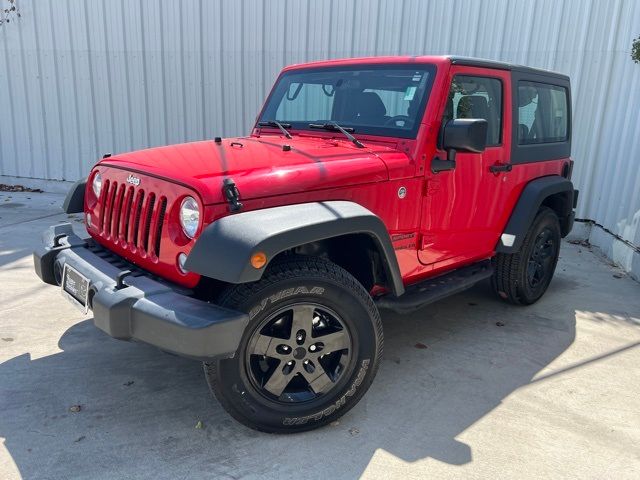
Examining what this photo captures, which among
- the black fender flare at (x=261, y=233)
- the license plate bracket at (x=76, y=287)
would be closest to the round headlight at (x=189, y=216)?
the black fender flare at (x=261, y=233)

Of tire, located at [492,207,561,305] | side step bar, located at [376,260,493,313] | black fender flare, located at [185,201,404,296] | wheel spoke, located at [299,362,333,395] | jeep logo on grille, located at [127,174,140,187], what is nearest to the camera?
black fender flare, located at [185,201,404,296]

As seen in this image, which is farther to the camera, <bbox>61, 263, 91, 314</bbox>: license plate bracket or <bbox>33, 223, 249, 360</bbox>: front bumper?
<bbox>61, 263, 91, 314</bbox>: license plate bracket

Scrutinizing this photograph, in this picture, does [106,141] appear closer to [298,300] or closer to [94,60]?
[94,60]

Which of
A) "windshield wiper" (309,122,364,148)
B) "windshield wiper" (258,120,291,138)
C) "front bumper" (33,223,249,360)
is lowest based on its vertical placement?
"front bumper" (33,223,249,360)

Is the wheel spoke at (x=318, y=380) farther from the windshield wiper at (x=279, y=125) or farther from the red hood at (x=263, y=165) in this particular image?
the windshield wiper at (x=279, y=125)

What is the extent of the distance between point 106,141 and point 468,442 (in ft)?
26.2

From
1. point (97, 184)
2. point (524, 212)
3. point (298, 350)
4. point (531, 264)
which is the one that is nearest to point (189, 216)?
point (298, 350)

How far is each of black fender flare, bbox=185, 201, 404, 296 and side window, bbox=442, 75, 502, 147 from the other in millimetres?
1118

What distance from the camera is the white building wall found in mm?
6414

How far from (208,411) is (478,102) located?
2.59m

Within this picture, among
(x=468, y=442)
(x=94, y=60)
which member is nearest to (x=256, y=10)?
(x=94, y=60)

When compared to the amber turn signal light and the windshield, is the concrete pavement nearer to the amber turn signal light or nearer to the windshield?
the amber turn signal light

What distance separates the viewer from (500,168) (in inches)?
147

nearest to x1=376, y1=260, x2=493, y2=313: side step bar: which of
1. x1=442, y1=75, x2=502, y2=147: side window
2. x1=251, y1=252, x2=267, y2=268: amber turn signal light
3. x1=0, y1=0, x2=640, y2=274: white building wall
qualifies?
x1=442, y1=75, x2=502, y2=147: side window
